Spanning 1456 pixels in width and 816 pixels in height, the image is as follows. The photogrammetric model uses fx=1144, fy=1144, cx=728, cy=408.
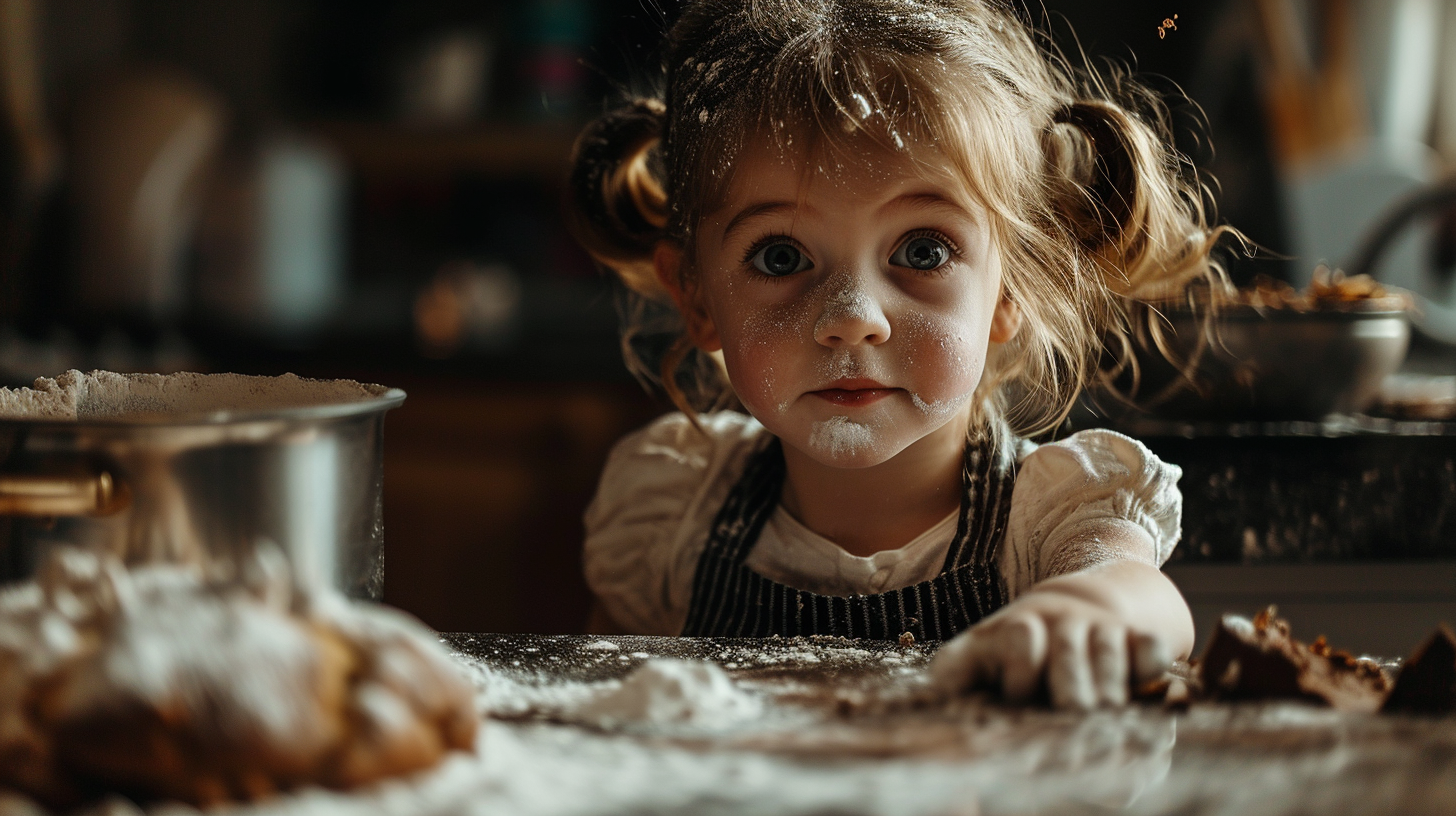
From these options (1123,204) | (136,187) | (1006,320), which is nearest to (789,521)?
(1006,320)

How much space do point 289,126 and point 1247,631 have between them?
2544mm

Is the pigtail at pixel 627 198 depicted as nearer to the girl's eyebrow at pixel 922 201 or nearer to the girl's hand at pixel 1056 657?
the girl's eyebrow at pixel 922 201

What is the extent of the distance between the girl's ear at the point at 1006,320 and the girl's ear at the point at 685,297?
21 cm

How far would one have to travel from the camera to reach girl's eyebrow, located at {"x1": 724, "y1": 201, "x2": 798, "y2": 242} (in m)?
0.71

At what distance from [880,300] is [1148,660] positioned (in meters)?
0.31

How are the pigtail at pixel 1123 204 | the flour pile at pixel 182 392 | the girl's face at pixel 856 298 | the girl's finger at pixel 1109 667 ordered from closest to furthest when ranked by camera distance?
the girl's finger at pixel 1109 667 → the flour pile at pixel 182 392 → the girl's face at pixel 856 298 → the pigtail at pixel 1123 204

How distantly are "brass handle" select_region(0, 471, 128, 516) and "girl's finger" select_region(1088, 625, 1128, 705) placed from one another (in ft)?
1.16

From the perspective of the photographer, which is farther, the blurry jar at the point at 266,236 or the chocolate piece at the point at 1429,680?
the blurry jar at the point at 266,236

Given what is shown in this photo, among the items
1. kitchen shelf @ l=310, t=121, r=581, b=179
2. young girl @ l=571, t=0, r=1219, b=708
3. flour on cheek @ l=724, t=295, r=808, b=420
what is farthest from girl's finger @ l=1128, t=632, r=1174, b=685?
kitchen shelf @ l=310, t=121, r=581, b=179

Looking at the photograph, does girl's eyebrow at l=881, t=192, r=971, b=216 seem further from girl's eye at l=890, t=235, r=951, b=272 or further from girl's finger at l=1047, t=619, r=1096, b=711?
girl's finger at l=1047, t=619, r=1096, b=711

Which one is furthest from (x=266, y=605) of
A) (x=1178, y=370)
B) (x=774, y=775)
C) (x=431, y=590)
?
(x=431, y=590)

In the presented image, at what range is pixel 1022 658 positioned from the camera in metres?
0.42

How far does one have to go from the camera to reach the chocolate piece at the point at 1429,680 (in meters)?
0.43

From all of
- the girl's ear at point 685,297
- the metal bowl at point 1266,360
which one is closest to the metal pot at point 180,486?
the girl's ear at point 685,297
